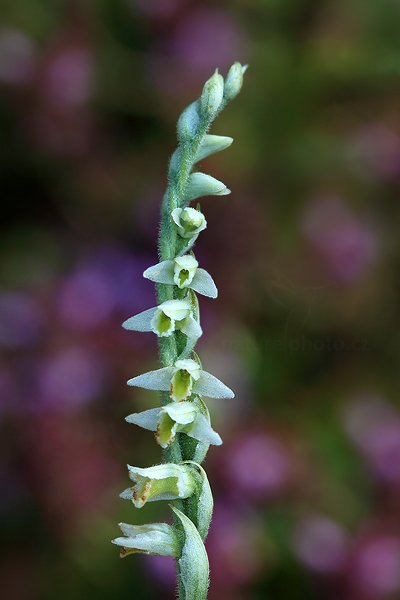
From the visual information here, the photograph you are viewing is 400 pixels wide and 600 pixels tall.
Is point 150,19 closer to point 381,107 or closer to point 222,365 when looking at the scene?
point 381,107

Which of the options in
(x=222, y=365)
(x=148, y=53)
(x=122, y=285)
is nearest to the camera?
(x=222, y=365)

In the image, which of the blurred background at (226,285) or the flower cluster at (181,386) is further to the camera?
the blurred background at (226,285)

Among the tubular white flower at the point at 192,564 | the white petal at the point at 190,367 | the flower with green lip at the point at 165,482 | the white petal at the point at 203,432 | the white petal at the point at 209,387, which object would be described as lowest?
the tubular white flower at the point at 192,564

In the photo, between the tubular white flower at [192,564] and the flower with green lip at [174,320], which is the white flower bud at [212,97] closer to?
the flower with green lip at [174,320]

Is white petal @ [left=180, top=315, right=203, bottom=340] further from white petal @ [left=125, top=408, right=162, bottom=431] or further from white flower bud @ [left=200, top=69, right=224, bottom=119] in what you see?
white flower bud @ [left=200, top=69, right=224, bottom=119]

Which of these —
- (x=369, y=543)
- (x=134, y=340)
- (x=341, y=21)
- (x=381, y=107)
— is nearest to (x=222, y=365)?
(x=134, y=340)

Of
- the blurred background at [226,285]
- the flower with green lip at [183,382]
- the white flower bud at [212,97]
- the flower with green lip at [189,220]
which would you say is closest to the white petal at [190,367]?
the flower with green lip at [183,382]

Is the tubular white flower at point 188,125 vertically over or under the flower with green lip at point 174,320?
over
